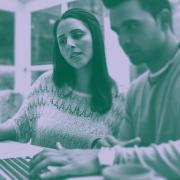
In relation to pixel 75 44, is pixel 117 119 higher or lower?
lower

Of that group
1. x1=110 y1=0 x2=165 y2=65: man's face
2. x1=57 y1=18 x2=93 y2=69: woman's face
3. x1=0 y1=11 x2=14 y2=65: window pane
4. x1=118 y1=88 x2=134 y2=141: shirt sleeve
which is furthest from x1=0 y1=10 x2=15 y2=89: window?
x1=110 y1=0 x2=165 y2=65: man's face

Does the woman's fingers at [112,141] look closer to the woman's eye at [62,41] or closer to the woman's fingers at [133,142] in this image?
the woman's fingers at [133,142]

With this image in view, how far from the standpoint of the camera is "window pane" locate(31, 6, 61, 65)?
1.90 meters

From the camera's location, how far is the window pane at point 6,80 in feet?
7.91

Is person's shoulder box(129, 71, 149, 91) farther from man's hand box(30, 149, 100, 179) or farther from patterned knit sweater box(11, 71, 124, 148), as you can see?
patterned knit sweater box(11, 71, 124, 148)

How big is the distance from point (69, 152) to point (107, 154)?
11cm

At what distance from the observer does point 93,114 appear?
1292 mm

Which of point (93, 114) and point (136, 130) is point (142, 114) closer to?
point (136, 130)

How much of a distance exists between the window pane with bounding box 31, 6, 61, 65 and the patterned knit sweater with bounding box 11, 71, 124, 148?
444mm

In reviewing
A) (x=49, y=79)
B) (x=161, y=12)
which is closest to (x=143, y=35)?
(x=161, y=12)

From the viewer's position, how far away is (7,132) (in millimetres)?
1391

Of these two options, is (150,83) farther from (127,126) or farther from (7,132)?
(7,132)

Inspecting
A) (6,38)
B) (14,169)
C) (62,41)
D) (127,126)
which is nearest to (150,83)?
(127,126)

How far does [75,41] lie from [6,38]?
4.68 feet
